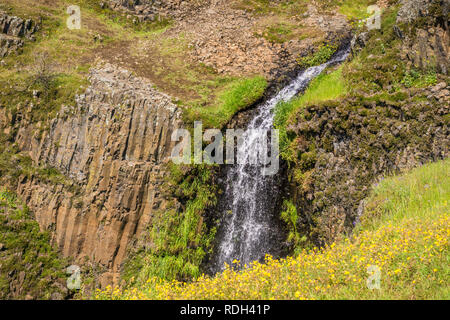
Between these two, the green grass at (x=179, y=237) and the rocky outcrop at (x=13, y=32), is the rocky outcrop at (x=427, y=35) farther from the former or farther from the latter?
the rocky outcrop at (x=13, y=32)

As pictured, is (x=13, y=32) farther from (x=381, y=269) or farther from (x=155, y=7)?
(x=381, y=269)

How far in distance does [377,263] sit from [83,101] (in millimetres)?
13553

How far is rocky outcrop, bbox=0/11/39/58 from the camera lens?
18016 mm

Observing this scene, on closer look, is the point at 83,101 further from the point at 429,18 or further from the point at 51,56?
the point at 429,18

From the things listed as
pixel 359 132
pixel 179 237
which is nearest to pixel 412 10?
pixel 359 132

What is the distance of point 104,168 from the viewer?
14.0 meters

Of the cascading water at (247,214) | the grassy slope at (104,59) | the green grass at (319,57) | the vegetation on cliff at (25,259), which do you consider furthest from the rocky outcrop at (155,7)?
the vegetation on cliff at (25,259)

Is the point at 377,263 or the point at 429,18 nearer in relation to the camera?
the point at 377,263

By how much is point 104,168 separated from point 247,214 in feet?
20.3

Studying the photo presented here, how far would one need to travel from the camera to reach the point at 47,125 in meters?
15.5

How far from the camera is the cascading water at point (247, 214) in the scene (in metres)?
12.9

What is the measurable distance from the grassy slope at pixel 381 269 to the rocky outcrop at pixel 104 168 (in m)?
4.89

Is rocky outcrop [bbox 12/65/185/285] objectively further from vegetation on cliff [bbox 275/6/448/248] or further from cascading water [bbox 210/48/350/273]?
vegetation on cliff [bbox 275/6/448/248]

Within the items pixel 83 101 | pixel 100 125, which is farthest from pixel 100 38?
pixel 100 125
